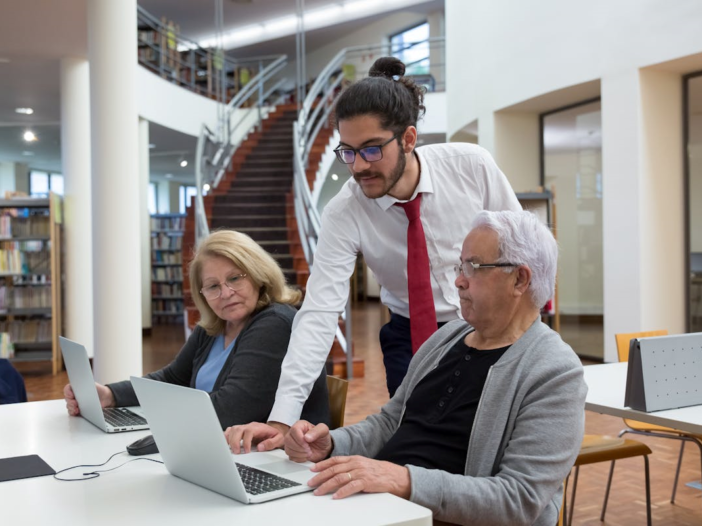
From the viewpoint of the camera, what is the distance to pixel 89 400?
7.18ft

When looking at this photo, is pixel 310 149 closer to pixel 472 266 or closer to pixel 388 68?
pixel 388 68

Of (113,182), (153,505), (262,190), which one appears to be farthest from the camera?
(262,190)

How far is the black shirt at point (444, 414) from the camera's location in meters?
1.67

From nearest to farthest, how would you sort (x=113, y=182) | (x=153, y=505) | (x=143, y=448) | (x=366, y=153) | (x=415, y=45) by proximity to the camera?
(x=153, y=505) < (x=143, y=448) < (x=366, y=153) < (x=113, y=182) < (x=415, y=45)

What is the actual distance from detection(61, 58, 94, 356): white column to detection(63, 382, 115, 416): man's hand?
668 cm

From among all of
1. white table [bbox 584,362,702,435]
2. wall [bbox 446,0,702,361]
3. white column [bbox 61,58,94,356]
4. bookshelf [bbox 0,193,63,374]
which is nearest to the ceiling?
white column [bbox 61,58,94,356]

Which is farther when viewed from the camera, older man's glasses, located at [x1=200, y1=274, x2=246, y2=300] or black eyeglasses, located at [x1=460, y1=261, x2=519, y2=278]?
older man's glasses, located at [x1=200, y1=274, x2=246, y2=300]

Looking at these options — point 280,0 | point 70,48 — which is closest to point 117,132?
point 70,48

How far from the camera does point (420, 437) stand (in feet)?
5.71

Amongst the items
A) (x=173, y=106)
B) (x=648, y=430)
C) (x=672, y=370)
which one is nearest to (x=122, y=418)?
(x=672, y=370)

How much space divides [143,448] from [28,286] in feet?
25.8

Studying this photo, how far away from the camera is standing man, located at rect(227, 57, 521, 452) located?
6.85 feet

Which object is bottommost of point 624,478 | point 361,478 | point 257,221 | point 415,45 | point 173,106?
point 624,478

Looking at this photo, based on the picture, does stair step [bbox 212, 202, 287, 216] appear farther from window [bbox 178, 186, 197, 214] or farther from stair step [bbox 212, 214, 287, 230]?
window [bbox 178, 186, 197, 214]
